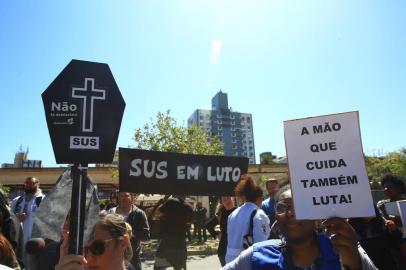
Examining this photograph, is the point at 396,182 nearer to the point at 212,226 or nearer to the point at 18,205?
the point at 212,226

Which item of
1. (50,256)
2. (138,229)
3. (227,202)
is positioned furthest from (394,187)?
(50,256)

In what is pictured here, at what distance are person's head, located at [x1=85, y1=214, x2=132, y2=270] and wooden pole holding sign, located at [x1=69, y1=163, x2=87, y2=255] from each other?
0.70m

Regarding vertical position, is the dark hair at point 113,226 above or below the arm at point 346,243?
above

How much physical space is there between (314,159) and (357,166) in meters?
0.25

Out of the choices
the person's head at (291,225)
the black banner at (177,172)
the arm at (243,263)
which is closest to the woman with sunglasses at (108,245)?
the arm at (243,263)

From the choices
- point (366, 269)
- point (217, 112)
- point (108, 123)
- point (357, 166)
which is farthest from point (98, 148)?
point (217, 112)

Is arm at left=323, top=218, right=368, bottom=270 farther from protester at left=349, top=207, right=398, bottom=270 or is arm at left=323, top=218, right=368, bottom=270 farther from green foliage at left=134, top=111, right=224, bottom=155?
green foliage at left=134, top=111, right=224, bottom=155

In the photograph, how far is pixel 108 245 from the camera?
2869 mm

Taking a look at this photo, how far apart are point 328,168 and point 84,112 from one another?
1.54m

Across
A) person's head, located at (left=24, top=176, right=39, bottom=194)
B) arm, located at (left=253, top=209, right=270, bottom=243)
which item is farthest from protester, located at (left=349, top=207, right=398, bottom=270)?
person's head, located at (left=24, top=176, right=39, bottom=194)

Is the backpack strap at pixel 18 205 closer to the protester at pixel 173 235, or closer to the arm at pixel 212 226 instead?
the protester at pixel 173 235

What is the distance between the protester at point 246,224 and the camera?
4195 mm

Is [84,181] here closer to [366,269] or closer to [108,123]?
[108,123]

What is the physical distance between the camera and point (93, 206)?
2.46m
